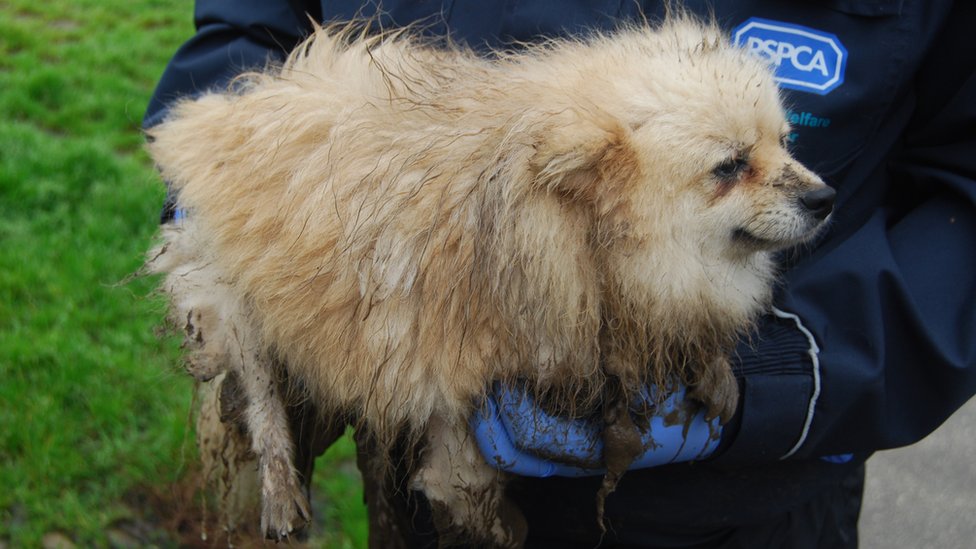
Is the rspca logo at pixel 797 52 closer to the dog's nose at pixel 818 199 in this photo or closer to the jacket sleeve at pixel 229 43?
the dog's nose at pixel 818 199

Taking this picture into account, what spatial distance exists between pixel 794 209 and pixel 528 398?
23.1 inches

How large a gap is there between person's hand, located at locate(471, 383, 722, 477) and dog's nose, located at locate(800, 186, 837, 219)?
15.9 inches

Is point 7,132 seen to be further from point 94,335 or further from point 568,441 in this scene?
point 568,441

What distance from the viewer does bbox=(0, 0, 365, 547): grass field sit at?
3.10 m

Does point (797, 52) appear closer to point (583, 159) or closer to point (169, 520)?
point (583, 159)

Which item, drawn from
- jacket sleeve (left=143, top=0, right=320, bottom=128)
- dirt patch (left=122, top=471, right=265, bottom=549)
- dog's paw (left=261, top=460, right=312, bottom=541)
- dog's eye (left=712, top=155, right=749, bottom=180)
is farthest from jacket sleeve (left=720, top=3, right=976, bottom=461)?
dirt patch (left=122, top=471, right=265, bottom=549)

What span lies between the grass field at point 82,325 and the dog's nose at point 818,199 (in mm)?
1345

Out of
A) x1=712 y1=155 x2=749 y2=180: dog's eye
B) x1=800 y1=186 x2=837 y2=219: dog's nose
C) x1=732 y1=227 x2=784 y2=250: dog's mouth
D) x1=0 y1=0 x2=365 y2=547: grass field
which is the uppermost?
x1=712 y1=155 x2=749 y2=180: dog's eye

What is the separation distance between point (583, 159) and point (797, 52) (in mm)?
564

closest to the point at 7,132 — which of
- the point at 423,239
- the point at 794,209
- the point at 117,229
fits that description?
the point at 117,229

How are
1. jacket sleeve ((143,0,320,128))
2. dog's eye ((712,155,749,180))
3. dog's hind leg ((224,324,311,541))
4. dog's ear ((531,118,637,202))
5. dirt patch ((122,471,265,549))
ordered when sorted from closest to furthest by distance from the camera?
dog's ear ((531,118,637,202)) < dog's eye ((712,155,749,180)) < dog's hind leg ((224,324,311,541)) < jacket sleeve ((143,0,320,128)) < dirt patch ((122,471,265,549))

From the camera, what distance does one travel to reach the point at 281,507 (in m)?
1.80

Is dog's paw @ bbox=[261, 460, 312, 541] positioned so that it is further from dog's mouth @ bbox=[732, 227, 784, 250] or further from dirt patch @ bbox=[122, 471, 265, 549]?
dirt patch @ bbox=[122, 471, 265, 549]

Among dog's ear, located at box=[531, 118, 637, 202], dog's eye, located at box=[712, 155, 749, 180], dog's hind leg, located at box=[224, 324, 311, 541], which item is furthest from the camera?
dog's hind leg, located at box=[224, 324, 311, 541]
